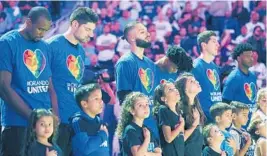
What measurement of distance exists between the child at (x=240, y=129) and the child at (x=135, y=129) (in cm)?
167

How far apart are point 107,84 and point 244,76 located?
1.79 meters

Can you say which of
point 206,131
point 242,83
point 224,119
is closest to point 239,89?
point 242,83

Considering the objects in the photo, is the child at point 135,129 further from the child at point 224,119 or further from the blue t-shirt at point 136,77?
the child at point 224,119

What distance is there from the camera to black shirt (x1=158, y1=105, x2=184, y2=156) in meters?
7.27

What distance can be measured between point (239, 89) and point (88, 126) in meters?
3.00

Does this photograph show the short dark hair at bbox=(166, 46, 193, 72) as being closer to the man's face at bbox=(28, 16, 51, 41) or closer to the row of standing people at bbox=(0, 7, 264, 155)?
the row of standing people at bbox=(0, 7, 264, 155)

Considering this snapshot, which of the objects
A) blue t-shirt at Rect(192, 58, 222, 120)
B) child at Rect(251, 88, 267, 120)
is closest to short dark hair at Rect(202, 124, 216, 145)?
blue t-shirt at Rect(192, 58, 222, 120)

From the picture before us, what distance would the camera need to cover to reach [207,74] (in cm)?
862

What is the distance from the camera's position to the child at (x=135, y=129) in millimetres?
6742

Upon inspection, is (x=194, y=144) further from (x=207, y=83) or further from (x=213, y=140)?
(x=207, y=83)

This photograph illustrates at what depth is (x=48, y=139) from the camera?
632 centimetres

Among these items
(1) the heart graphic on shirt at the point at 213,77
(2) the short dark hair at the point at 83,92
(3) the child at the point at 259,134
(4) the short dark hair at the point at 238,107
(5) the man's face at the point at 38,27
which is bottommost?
(3) the child at the point at 259,134

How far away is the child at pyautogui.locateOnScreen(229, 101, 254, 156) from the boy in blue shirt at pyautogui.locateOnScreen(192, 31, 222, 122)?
237mm

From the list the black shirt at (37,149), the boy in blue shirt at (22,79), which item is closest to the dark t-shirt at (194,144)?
the boy in blue shirt at (22,79)
